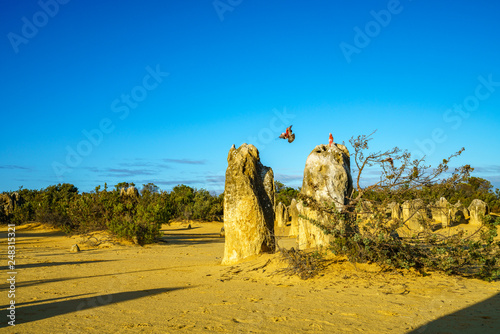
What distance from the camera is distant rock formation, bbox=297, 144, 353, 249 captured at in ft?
28.7

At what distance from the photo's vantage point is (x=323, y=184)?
8969 mm

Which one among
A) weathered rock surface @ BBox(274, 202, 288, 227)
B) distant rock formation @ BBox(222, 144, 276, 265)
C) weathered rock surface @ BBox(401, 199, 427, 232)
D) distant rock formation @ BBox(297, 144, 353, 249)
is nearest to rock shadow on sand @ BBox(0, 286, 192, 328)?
distant rock formation @ BBox(222, 144, 276, 265)

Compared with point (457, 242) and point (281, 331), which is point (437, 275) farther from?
point (281, 331)

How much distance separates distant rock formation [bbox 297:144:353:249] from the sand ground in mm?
1251

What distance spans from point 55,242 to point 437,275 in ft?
46.9

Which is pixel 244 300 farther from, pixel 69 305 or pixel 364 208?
pixel 364 208

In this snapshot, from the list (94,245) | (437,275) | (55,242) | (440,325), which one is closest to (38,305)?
(440,325)

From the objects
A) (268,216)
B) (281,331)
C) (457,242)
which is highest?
(268,216)

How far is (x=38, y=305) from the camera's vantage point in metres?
5.75

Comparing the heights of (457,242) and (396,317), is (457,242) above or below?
above

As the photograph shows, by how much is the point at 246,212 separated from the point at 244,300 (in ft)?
11.1

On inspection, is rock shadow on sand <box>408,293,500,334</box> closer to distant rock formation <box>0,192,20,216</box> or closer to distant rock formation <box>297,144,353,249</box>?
distant rock formation <box>297,144,353,249</box>

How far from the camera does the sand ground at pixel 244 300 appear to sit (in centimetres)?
463

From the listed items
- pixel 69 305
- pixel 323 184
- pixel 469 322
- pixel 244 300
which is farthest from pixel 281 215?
pixel 469 322
